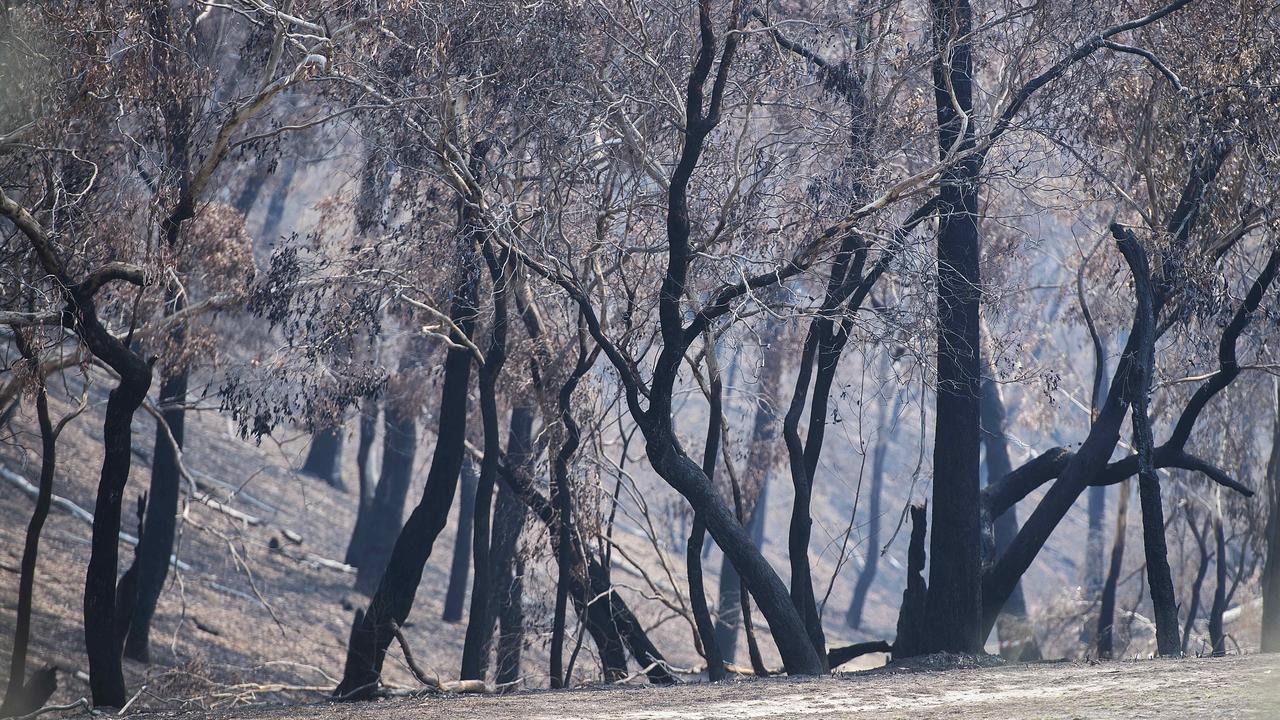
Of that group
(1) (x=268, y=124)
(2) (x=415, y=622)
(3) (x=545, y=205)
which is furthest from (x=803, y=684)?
(2) (x=415, y=622)

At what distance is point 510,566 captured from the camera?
15.3 meters

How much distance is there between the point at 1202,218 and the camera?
11.5 meters

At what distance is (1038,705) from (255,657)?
12.9m

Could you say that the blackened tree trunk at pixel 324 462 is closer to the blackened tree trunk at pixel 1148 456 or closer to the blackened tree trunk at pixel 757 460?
the blackened tree trunk at pixel 757 460

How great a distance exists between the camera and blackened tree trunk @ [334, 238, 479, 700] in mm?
12219

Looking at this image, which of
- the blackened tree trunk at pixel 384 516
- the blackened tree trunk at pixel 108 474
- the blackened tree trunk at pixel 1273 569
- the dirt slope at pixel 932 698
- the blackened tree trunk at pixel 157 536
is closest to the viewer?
the dirt slope at pixel 932 698

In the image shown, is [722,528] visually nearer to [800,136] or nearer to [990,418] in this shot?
[800,136]

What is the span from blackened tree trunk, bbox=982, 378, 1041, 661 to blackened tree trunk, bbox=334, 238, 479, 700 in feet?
31.0

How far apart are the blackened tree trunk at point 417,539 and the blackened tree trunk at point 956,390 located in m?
4.42

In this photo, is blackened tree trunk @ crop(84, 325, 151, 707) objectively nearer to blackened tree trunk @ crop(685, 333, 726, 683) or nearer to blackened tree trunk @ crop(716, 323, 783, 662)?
blackened tree trunk @ crop(685, 333, 726, 683)

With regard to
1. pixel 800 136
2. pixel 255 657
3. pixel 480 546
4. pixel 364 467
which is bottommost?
pixel 255 657

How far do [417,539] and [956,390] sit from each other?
5.28 m

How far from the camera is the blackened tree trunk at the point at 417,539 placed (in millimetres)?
12219

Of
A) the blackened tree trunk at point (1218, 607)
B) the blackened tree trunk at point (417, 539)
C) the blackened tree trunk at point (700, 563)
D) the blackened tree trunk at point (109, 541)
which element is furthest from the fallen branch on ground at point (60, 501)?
the blackened tree trunk at point (1218, 607)
